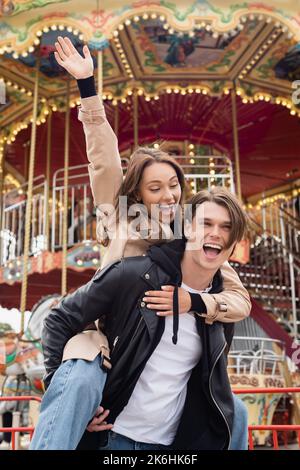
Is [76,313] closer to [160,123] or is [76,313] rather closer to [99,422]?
[99,422]

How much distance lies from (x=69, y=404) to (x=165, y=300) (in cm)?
41

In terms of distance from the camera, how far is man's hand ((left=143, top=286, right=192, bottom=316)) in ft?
5.72

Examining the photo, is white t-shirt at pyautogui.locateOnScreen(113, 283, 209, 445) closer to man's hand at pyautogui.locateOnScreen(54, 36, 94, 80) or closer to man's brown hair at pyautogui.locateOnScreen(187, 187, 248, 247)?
man's brown hair at pyautogui.locateOnScreen(187, 187, 248, 247)

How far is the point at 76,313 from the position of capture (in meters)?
1.74

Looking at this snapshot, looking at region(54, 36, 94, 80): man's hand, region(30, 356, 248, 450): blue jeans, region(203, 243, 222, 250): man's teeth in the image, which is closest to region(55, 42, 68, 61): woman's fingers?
region(54, 36, 94, 80): man's hand

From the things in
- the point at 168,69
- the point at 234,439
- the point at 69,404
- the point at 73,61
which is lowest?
the point at 234,439

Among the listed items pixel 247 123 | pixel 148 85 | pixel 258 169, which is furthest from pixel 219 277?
pixel 258 169

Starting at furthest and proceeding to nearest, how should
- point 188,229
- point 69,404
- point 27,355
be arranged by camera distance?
point 27,355
point 188,229
point 69,404

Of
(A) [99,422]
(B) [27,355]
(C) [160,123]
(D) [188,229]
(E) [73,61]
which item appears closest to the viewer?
(A) [99,422]

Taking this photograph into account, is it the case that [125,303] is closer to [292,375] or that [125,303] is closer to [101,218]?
[101,218]

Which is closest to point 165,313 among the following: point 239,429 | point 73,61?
point 239,429

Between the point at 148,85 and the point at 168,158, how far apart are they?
735cm

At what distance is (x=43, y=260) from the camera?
26.4ft

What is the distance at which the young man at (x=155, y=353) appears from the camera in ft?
5.72
